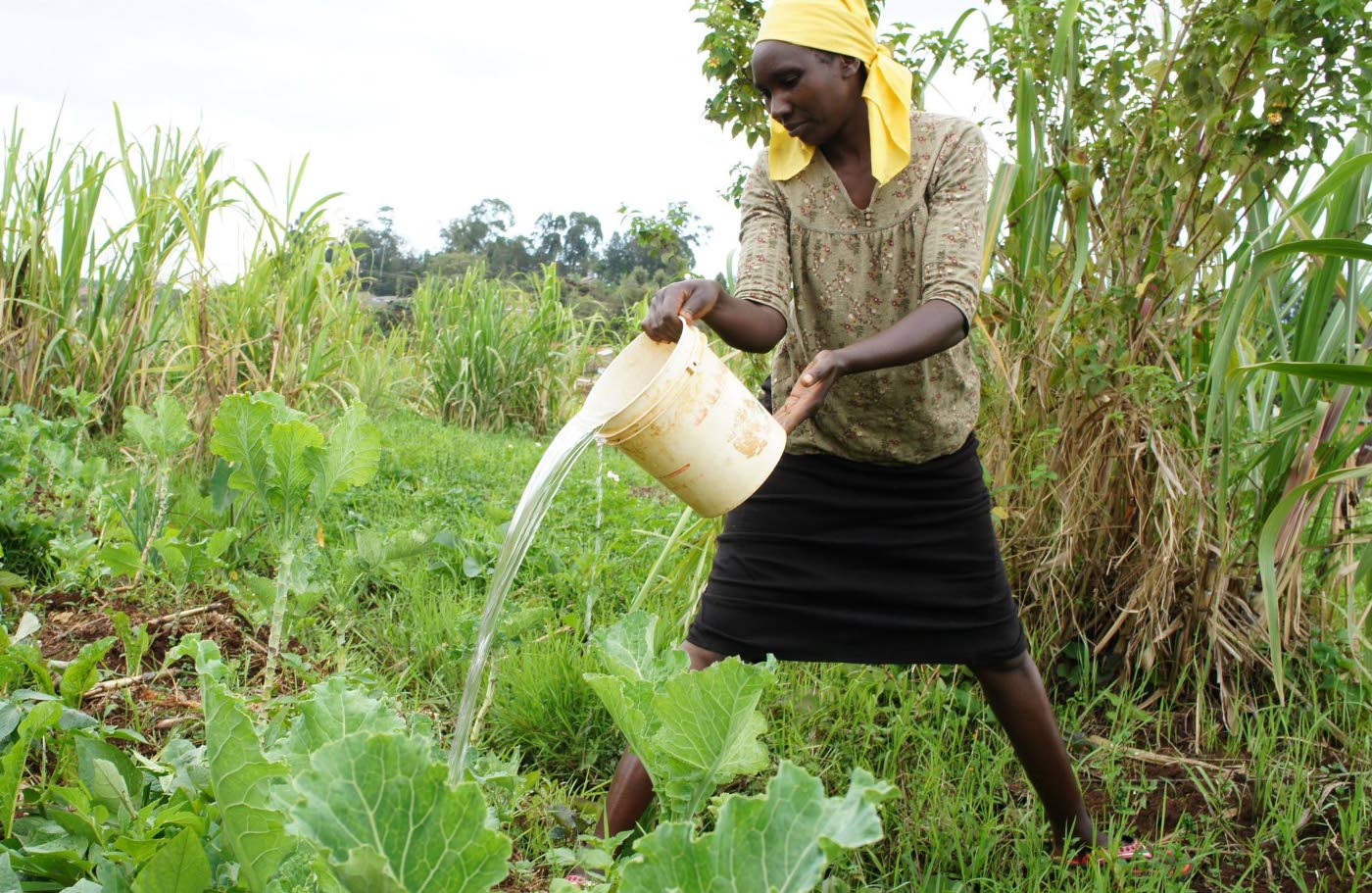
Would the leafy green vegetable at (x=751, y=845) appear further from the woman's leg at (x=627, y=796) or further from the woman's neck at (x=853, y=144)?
the woman's neck at (x=853, y=144)

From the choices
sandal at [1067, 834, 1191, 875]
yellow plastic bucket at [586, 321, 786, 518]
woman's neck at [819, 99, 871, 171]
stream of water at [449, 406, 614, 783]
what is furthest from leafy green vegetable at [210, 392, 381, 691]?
sandal at [1067, 834, 1191, 875]

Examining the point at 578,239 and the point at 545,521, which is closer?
the point at 545,521

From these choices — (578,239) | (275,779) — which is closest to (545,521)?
(275,779)

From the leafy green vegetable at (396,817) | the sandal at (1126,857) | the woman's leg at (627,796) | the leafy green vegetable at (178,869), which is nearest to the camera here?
the leafy green vegetable at (396,817)

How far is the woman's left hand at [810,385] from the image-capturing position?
1538 mm

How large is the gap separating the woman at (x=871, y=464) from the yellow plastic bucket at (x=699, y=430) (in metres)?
0.31

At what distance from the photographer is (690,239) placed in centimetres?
369

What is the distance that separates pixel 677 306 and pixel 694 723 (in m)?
0.81

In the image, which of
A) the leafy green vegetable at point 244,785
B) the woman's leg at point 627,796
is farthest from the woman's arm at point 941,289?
the leafy green vegetable at point 244,785

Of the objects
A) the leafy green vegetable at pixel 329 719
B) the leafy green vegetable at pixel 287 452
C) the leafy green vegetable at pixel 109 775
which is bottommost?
the leafy green vegetable at pixel 109 775

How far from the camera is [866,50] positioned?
1853 mm

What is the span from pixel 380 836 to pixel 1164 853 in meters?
1.69

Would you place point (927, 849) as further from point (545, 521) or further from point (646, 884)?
point (545, 521)

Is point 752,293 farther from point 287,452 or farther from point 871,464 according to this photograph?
Result: point 287,452
